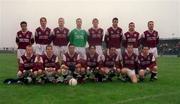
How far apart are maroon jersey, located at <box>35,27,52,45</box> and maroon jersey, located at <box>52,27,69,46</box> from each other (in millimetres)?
200

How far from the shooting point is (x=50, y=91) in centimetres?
1202

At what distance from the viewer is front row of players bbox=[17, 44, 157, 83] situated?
13.8 metres

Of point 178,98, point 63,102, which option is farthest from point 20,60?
point 178,98

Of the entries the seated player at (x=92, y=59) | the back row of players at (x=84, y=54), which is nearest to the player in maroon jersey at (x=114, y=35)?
the back row of players at (x=84, y=54)

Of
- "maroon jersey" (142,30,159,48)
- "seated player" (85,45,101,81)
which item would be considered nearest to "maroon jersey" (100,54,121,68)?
"seated player" (85,45,101,81)

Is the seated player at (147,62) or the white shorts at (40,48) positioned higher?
the white shorts at (40,48)

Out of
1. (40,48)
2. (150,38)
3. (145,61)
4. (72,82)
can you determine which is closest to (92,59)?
(72,82)

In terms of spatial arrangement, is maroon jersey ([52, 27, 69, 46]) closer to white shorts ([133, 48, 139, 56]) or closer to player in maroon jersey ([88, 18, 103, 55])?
player in maroon jersey ([88, 18, 103, 55])

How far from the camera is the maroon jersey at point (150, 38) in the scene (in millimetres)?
15771

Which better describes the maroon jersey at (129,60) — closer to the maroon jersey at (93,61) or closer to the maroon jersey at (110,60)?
the maroon jersey at (110,60)

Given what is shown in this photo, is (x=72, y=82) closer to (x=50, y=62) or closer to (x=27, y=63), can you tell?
(x=50, y=62)

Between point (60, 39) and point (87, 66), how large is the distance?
5.04 feet

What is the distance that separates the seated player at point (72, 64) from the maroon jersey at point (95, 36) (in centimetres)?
143

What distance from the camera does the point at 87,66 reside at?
1456 cm
